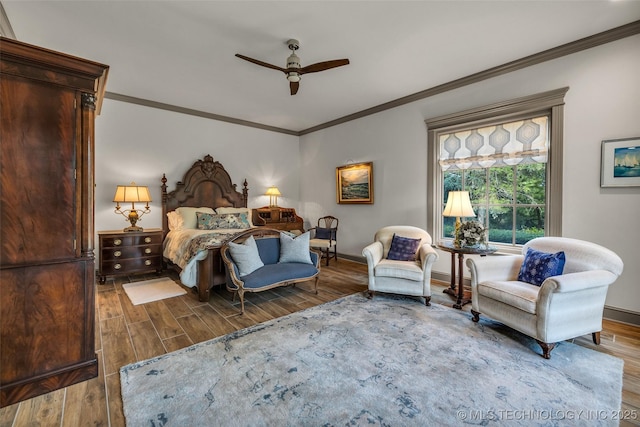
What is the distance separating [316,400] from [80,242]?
6.38 feet

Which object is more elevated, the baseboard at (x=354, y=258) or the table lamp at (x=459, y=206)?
the table lamp at (x=459, y=206)

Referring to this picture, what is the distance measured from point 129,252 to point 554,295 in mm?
5318

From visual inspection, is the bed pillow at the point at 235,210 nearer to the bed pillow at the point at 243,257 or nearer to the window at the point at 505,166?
the bed pillow at the point at 243,257

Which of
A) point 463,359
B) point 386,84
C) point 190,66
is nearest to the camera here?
point 463,359

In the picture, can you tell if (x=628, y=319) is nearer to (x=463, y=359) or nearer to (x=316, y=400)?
(x=463, y=359)

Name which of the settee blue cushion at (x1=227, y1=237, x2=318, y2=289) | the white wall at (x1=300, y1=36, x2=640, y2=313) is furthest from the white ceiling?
the settee blue cushion at (x1=227, y1=237, x2=318, y2=289)

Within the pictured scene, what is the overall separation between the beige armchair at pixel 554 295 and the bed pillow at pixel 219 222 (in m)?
3.85

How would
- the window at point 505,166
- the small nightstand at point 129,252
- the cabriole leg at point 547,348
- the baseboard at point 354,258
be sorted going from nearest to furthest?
the cabriole leg at point 547,348 → the window at point 505,166 → the small nightstand at point 129,252 → the baseboard at point 354,258

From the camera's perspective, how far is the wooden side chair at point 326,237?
17.9 ft

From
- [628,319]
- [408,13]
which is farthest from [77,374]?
[628,319]

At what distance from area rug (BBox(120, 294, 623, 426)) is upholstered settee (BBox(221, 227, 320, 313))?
574 mm

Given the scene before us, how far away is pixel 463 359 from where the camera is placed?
2.19m

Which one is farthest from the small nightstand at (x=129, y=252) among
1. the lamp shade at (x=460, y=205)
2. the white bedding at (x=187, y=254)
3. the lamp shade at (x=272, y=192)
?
the lamp shade at (x=460, y=205)

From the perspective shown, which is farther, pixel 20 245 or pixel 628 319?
pixel 628 319
